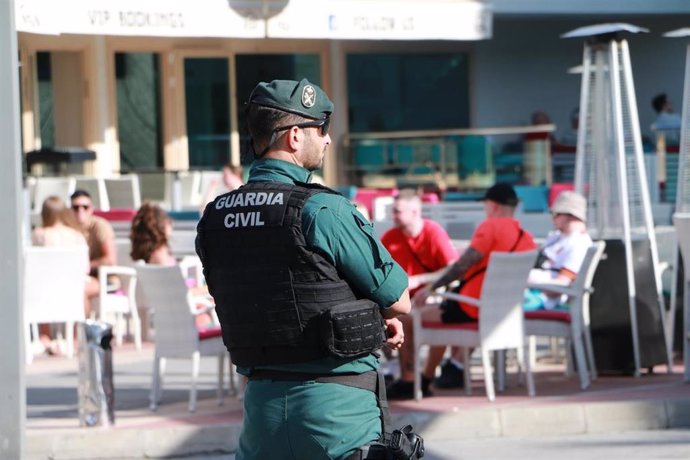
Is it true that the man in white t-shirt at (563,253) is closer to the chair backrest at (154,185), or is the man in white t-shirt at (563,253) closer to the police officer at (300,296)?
the police officer at (300,296)

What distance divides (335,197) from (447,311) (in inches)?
230

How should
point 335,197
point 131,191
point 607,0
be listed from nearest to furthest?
point 335,197 → point 131,191 → point 607,0

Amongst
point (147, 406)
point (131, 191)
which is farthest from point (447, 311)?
point (131, 191)

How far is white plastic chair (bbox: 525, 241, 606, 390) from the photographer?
1027cm

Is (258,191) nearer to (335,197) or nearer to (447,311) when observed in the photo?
(335,197)

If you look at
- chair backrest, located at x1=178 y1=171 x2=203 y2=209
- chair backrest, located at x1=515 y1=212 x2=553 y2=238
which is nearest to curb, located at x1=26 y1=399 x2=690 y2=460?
chair backrest, located at x1=515 y1=212 x2=553 y2=238

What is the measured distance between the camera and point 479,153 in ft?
69.9

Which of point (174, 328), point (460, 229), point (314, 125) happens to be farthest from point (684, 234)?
point (460, 229)

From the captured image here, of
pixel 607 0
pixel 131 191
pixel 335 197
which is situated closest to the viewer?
pixel 335 197

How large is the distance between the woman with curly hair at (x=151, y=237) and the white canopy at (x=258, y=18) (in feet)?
5.38

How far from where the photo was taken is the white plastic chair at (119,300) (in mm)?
13305

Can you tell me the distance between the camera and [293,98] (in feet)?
14.1

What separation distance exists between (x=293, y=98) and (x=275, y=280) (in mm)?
527

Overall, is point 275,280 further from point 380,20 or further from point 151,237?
point 380,20
